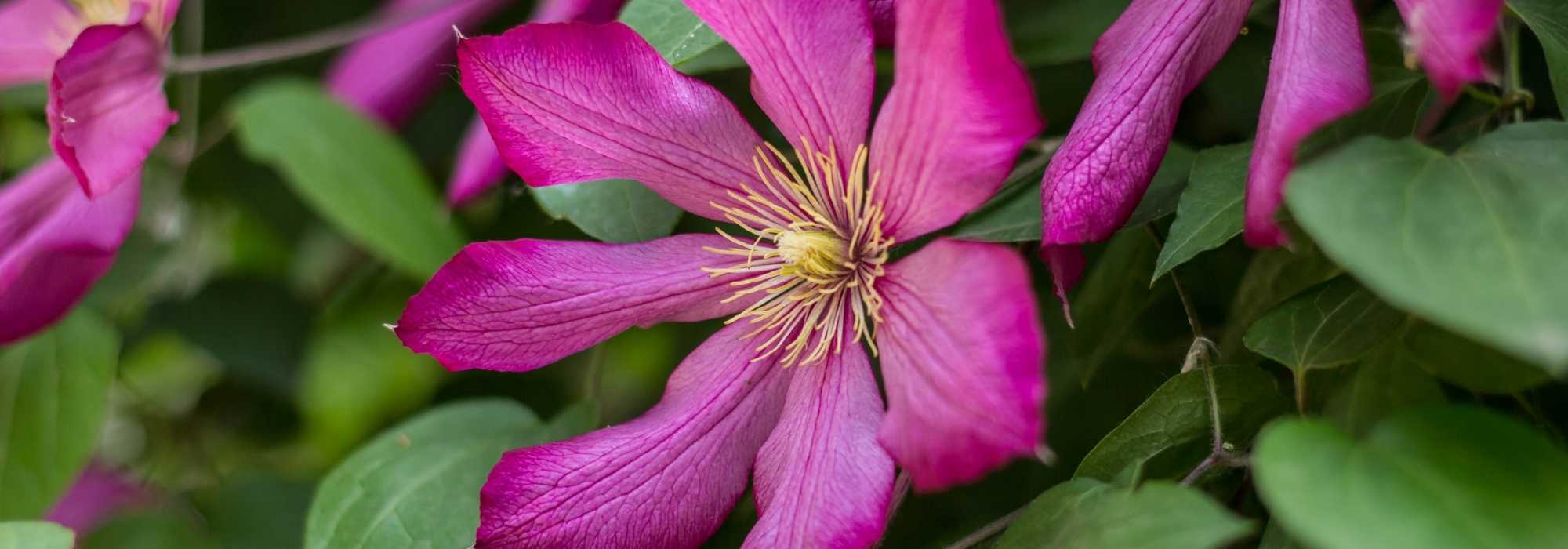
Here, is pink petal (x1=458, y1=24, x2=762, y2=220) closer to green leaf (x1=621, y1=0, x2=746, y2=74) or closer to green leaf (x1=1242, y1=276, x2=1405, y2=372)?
green leaf (x1=621, y1=0, x2=746, y2=74)

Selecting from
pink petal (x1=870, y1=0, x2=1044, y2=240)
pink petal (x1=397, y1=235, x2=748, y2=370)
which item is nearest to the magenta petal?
pink petal (x1=397, y1=235, x2=748, y2=370)

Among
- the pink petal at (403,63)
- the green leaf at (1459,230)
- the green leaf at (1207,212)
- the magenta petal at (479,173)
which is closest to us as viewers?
the green leaf at (1459,230)

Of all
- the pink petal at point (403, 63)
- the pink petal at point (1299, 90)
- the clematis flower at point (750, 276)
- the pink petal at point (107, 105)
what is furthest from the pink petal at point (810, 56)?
the pink petal at point (403, 63)

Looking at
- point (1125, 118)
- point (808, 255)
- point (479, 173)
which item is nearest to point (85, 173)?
point (479, 173)

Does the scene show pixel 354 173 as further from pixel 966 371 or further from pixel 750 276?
pixel 966 371

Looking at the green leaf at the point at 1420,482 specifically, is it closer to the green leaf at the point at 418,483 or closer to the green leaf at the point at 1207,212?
the green leaf at the point at 1207,212

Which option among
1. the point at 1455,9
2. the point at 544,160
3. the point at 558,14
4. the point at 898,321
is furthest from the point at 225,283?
the point at 1455,9

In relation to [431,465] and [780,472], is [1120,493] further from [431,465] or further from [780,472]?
[431,465]

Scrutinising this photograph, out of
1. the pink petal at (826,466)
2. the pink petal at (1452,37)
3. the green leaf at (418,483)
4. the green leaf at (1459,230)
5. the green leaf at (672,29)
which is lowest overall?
the green leaf at (418,483)
